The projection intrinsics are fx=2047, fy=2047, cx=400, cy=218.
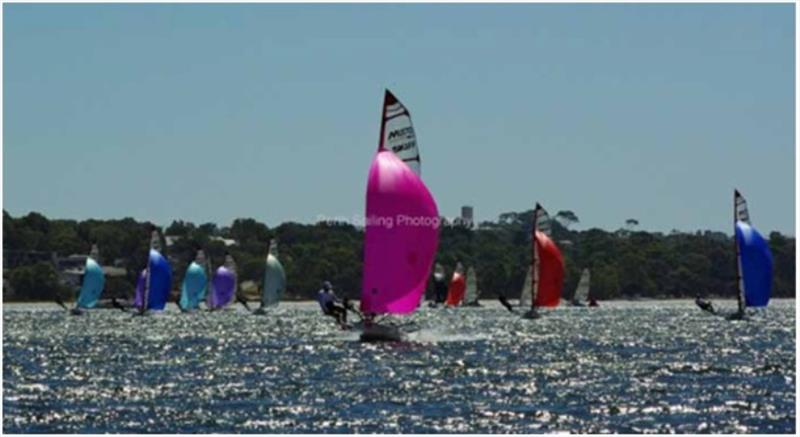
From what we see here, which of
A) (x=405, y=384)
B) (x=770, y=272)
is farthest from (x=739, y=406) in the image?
(x=770, y=272)

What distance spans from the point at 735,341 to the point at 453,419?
109 ft

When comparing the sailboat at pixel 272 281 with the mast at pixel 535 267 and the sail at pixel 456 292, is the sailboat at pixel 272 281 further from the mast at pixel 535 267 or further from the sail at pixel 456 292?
the sail at pixel 456 292

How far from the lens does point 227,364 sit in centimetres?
5719

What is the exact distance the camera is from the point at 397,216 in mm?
60375

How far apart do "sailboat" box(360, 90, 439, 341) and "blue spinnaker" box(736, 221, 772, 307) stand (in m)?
30.7

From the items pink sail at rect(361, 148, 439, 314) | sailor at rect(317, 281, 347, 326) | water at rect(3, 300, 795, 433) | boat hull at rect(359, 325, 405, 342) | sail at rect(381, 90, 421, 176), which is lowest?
water at rect(3, 300, 795, 433)

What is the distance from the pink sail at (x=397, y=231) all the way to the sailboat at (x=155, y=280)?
4849 centimetres

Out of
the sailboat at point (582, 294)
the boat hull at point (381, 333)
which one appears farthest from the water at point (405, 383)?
the sailboat at point (582, 294)

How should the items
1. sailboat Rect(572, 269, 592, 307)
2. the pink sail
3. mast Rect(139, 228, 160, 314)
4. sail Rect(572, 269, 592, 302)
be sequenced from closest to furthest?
the pink sail
mast Rect(139, 228, 160, 314)
sailboat Rect(572, 269, 592, 307)
sail Rect(572, 269, 592, 302)

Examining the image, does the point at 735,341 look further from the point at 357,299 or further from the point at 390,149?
the point at 357,299

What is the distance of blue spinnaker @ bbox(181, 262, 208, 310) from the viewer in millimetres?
126375

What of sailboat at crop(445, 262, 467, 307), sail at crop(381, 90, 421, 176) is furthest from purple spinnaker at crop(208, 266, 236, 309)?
sail at crop(381, 90, 421, 176)

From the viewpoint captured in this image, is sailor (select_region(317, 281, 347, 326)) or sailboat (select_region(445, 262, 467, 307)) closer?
sailor (select_region(317, 281, 347, 326))

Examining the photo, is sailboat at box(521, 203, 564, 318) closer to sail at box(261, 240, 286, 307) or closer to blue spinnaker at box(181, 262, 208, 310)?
sail at box(261, 240, 286, 307)
